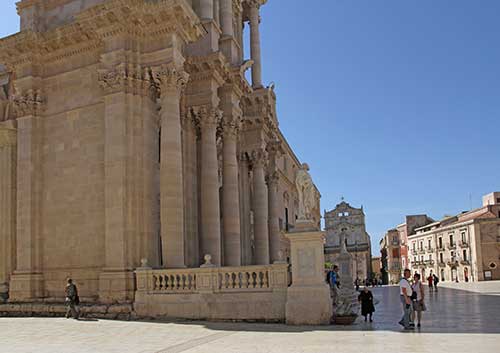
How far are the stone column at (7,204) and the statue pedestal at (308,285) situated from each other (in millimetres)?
11877

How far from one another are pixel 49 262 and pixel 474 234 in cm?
6027

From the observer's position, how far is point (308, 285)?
13406mm

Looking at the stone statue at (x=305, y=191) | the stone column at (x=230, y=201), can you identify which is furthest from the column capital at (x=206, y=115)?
the stone statue at (x=305, y=191)

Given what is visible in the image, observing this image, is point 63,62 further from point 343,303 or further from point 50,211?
point 343,303

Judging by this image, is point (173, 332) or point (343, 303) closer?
point (173, 332)

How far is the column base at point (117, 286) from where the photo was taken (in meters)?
15.9

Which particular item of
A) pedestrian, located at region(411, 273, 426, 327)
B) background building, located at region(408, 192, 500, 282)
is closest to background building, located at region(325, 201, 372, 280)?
background building, located at region(408, 192, 500, 282)

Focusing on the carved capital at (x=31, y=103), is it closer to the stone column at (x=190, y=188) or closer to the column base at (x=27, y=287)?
the stone column at (x=190, y=188)

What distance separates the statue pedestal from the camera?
43.4 ft

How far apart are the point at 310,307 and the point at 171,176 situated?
249 inches

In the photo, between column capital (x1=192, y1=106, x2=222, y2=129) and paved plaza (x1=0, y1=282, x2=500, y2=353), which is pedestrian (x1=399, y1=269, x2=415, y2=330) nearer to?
paved plaza (x1=0, y1=282, x2=500, y2=353)

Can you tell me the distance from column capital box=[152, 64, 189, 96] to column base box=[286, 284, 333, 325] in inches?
316

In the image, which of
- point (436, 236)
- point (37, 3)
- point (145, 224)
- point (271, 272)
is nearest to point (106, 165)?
point (145, 224)

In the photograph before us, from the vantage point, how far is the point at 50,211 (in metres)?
19.0
